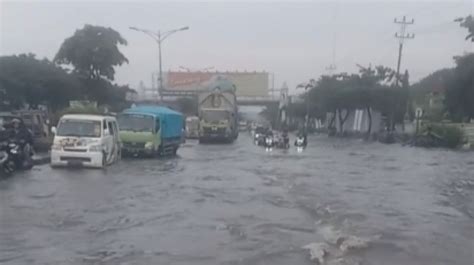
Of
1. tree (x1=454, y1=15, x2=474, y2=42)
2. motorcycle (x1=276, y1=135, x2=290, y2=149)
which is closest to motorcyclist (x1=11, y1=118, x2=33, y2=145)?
tree (x1=454, y1=15, x2=474, y2=42)

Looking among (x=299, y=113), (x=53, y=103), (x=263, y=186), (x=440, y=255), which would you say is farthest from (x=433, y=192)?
(x=299, y=113)

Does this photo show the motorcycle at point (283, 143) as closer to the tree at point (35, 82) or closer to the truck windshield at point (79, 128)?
the tree at point (35, 82)

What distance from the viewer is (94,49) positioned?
55.8 metres

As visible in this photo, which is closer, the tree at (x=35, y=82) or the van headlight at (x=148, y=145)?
the van headlight at (x=148, y=145)

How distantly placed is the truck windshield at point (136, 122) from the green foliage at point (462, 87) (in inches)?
802

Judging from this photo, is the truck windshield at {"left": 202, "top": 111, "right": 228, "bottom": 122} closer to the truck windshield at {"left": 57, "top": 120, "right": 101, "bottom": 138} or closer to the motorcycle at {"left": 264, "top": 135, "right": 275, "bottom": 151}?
the motorcycle at {"left": 264, "top": 135, "right": 275, "bottom": 151}

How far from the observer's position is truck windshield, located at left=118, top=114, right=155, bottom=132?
33.5 m

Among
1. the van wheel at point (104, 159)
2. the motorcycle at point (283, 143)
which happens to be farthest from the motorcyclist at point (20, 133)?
the motorcycle at point (283, 143)

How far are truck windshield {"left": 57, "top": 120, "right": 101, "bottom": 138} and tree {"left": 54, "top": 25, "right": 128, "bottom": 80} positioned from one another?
1140 inches

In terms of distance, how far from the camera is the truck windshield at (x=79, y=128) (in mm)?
26406

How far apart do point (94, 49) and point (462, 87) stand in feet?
A: 76.1

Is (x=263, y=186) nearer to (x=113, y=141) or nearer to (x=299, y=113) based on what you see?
(x=113, y=141)

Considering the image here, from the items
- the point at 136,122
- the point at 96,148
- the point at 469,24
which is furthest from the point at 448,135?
the point at 96,148

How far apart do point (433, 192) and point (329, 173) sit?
21.5ft
